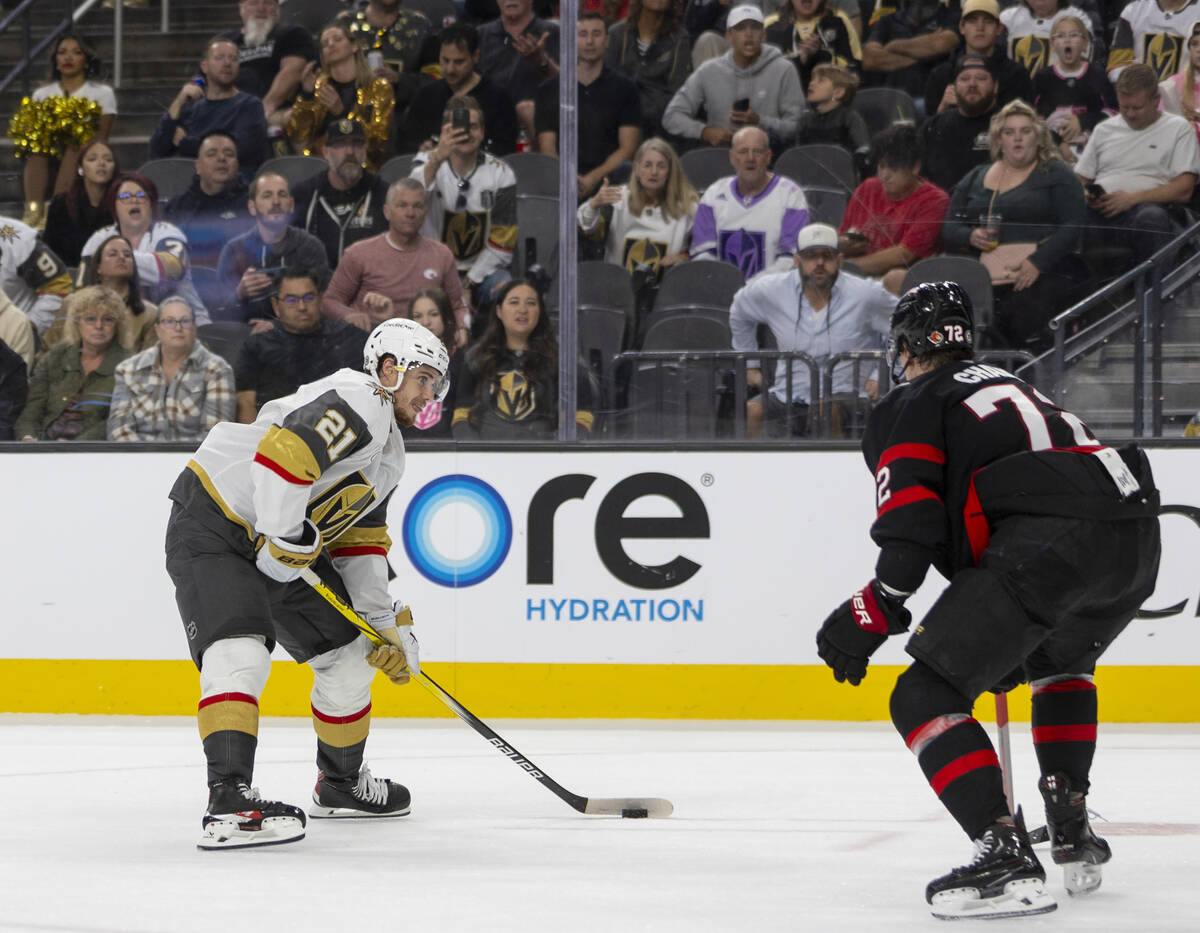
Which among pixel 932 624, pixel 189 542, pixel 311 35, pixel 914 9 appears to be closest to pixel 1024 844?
pixel 932 624

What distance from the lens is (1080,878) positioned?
278 centimetres

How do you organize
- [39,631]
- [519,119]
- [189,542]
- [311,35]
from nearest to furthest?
[189,542] < [39,631] < [519,119] < [311,35]

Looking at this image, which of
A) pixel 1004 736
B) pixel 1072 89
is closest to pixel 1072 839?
pixel 1004 736

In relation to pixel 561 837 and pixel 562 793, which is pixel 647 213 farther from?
pixel 561 837

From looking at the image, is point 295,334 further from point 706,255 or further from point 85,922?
point 85,922

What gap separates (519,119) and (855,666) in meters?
3.52

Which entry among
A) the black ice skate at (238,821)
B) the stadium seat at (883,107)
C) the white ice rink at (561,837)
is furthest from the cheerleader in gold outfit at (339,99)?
the black ice skate at (238,821)

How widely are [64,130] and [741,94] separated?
2.79 metres

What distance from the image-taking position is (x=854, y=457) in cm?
511

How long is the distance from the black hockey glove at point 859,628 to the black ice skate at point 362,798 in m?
1.39

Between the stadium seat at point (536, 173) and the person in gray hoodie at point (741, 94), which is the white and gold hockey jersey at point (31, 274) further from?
the person in gray hoodie at point (741, 94)

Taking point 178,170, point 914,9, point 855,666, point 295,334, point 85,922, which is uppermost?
point 914,9

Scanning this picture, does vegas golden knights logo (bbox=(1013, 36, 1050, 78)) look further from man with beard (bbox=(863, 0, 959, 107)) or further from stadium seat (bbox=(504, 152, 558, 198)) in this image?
stadium seat (bbox=(504, 152, 558, 198))

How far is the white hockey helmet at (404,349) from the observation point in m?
3.38
